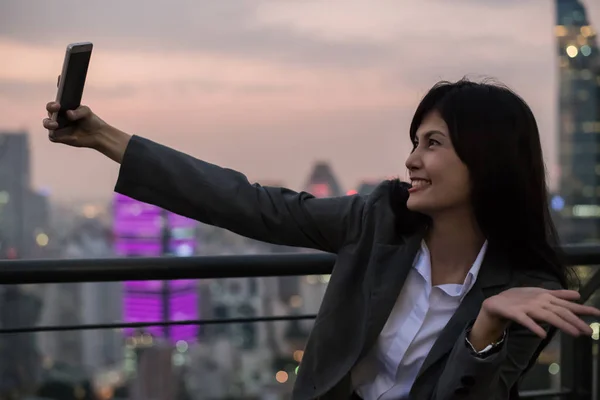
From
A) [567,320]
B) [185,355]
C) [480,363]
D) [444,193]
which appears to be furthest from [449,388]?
[185,355]

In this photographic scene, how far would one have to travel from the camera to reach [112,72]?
172 feet

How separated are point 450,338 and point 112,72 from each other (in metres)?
53.1

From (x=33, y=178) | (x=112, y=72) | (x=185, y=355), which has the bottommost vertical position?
(x=185, y=355)

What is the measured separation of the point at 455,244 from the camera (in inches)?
63.3

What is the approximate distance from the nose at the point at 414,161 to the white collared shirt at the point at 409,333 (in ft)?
0.61

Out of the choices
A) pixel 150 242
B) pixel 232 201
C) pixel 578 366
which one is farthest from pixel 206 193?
pixel 150 242

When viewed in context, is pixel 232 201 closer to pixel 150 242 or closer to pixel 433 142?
pixel 433 142

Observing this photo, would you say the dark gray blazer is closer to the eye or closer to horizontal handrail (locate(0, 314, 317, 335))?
the eye

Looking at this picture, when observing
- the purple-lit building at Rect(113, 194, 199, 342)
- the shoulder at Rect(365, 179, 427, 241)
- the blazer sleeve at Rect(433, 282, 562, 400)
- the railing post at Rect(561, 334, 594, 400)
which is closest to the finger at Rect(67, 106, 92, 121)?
the shoulder at Rect(365, 179, 427, 241)

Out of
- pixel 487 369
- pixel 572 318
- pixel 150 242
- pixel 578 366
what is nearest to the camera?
pixel 572 318

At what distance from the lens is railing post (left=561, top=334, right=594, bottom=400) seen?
2.74m

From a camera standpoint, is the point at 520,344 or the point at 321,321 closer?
the point at 520,344

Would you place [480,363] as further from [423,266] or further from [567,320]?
[423,266]

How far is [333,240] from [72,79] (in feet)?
1.96
